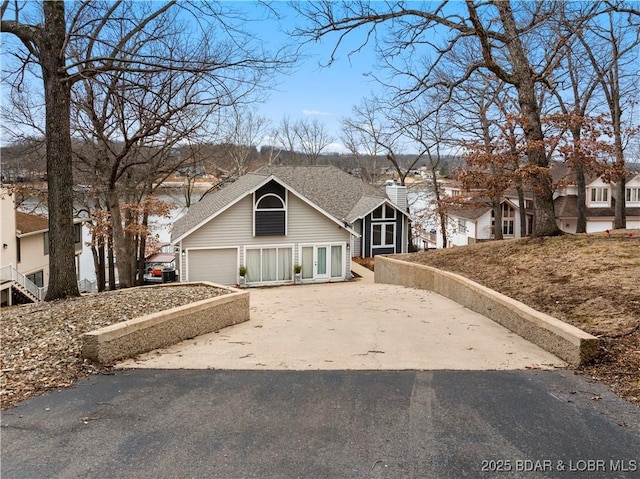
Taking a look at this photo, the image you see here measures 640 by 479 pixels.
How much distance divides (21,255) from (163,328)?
21483 millimetres

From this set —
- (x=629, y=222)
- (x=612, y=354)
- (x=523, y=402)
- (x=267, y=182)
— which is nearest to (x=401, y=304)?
(x=612, y=354)

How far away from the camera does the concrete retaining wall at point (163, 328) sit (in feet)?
18.4

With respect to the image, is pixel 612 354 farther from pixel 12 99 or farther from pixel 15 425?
pixel 12 99

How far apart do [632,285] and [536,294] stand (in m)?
1.38

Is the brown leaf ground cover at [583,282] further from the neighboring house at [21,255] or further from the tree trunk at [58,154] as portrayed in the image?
the neighboring house at [21,255]

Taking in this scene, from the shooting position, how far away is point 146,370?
17.7 ft

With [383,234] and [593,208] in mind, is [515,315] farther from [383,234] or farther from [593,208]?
[593,208]

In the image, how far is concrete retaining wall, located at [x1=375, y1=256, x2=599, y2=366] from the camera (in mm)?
5344

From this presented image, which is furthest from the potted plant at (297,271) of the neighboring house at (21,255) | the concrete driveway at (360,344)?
the concrete driveway at (360,344)

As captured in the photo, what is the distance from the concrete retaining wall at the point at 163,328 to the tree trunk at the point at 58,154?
11.7ft

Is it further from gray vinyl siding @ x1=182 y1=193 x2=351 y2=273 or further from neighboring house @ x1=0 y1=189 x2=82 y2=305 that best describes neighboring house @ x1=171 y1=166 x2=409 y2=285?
neighboring house @ x1=0 y1=189 x2=82 y2=305

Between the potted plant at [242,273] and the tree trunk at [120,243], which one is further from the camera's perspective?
the potted plant at [242,273]

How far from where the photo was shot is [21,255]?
23.9 meters

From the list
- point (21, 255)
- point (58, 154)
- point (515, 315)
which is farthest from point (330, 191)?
point (515, 315)
